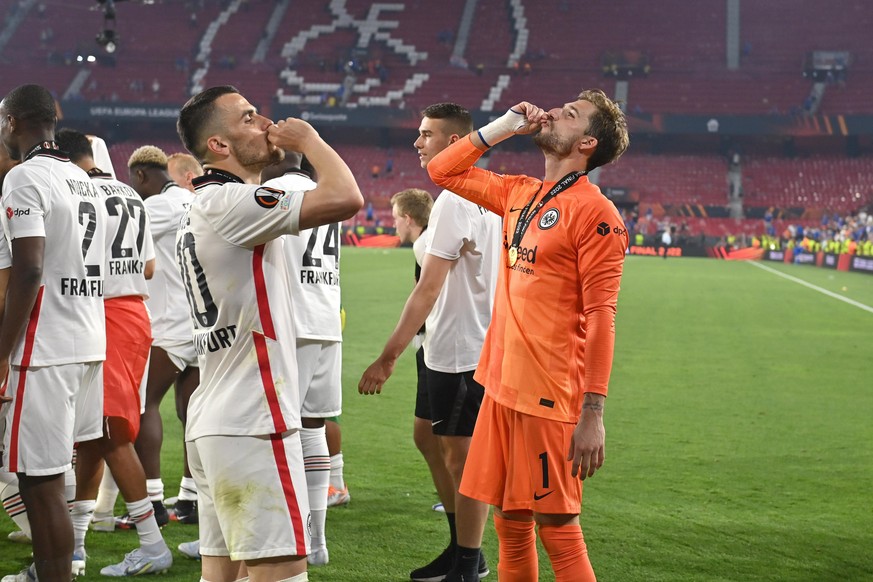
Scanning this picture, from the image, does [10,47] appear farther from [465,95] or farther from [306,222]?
[306,222]

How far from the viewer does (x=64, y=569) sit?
4000mm

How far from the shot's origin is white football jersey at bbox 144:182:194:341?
5.76m

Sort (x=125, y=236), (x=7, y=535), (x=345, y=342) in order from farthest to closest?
(x=345, y=342) → (x=7, y=535) → (x=125, y=236)

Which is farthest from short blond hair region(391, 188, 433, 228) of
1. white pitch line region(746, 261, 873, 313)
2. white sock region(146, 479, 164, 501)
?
white pitch line region(746, 261, 873, 313)

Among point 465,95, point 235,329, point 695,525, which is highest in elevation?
point 465,95

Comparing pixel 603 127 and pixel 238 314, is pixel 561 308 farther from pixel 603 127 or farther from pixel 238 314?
pixel 238 314

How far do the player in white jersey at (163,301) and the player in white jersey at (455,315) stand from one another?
71.4 inches

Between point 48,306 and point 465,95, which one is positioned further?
point 465,95

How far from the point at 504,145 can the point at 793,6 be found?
1860 cm

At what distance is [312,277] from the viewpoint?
4930mm

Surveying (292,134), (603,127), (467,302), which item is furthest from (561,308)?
(467,302)

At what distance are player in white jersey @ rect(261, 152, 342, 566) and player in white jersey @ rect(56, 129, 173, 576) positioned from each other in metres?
0.76

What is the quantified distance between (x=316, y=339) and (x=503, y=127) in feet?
5.53

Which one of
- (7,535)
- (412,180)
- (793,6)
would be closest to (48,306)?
(7,535)
